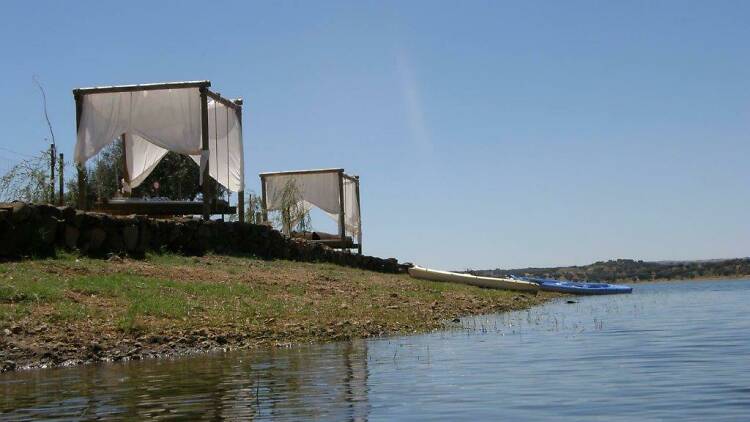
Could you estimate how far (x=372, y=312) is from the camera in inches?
772

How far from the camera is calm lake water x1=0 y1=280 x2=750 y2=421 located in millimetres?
8422

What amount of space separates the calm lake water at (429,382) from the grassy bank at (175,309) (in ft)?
3.21

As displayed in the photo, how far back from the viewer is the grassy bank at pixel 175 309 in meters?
14.1

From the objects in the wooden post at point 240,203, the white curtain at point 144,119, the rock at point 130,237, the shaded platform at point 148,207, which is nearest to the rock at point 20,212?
the rock at point 130,237

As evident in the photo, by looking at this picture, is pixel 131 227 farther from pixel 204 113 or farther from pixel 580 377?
pixel 580 377

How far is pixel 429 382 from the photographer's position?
1041 centimetres

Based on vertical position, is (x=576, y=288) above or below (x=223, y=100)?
below

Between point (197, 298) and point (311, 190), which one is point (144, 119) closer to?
point (197, 298)

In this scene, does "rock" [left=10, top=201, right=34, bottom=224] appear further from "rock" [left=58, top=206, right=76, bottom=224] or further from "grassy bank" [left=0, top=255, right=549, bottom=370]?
"grassy bank" [left=0, top=255, right=549, bottom=370]

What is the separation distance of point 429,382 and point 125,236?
555 inches

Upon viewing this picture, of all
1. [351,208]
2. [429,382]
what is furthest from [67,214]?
[351,208]

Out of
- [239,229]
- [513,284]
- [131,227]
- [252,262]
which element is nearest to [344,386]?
[131,227]

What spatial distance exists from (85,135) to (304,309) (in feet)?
45.3

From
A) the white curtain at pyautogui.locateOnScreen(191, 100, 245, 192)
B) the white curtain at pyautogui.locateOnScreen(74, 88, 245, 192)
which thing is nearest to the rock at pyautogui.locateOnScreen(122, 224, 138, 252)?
the white curtain at pyautogui.locateOnScreen(74, 88, 245, 192)
